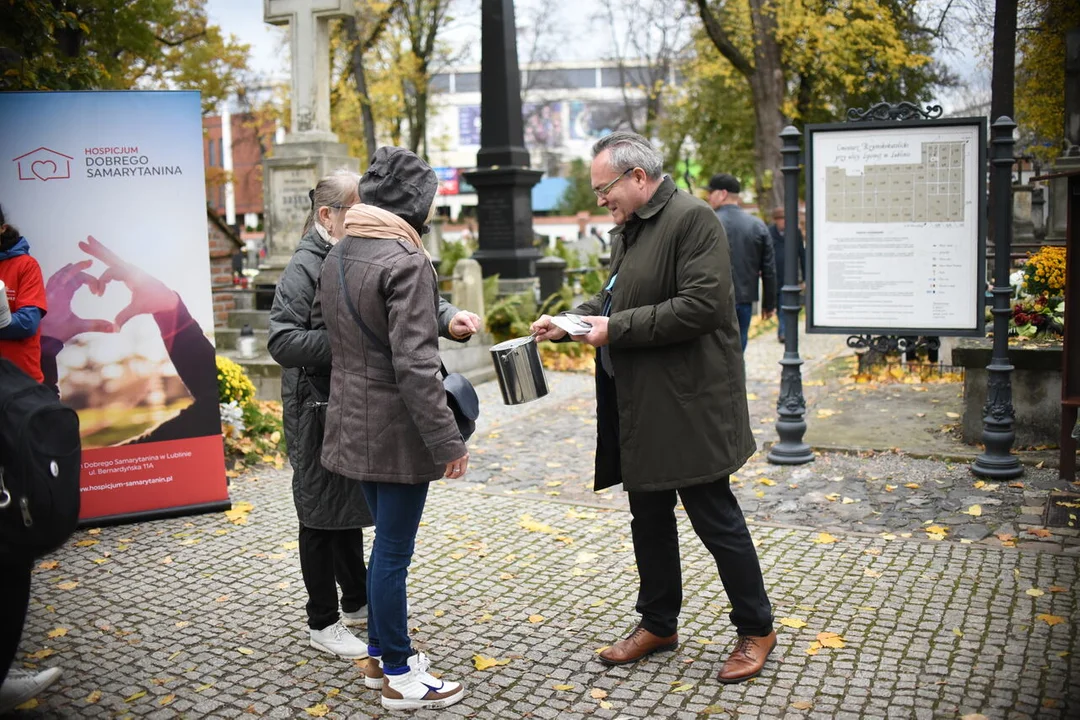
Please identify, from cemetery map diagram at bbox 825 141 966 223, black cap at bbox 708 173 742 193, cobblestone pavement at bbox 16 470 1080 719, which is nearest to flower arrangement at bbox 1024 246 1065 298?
cemetery map diagram at bbox 825 141 966 223

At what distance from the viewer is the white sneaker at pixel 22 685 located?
3793 millimetres

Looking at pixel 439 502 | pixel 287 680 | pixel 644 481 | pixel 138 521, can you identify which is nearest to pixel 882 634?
pixel 644 481

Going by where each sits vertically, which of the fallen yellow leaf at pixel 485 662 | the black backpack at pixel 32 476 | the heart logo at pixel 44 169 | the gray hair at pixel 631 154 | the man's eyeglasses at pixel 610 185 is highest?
the heart logo at pixel 44 169

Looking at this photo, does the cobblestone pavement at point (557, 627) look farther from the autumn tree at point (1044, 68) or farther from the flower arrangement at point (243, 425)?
the autumn tree at point (1044, 68)

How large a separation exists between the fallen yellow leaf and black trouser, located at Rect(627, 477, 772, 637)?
582mm

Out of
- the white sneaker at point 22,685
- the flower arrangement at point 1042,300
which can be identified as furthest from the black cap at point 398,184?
the flower arrangement at point 1042,300

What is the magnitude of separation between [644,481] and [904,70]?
27.1 metres

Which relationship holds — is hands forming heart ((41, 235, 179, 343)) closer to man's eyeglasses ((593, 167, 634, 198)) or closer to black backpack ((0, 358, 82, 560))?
black backpack ((0, 358, 82, 560))

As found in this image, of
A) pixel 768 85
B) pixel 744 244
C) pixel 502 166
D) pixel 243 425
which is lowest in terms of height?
pixel 243 425

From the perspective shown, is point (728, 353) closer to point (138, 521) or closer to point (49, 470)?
point (49, 470)

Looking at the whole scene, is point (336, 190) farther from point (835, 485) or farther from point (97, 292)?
point (835, 485)

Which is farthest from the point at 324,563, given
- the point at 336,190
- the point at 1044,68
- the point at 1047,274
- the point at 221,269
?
the point at 1044,68

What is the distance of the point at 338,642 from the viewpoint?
4.27 meters

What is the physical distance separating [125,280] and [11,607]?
2985mm
